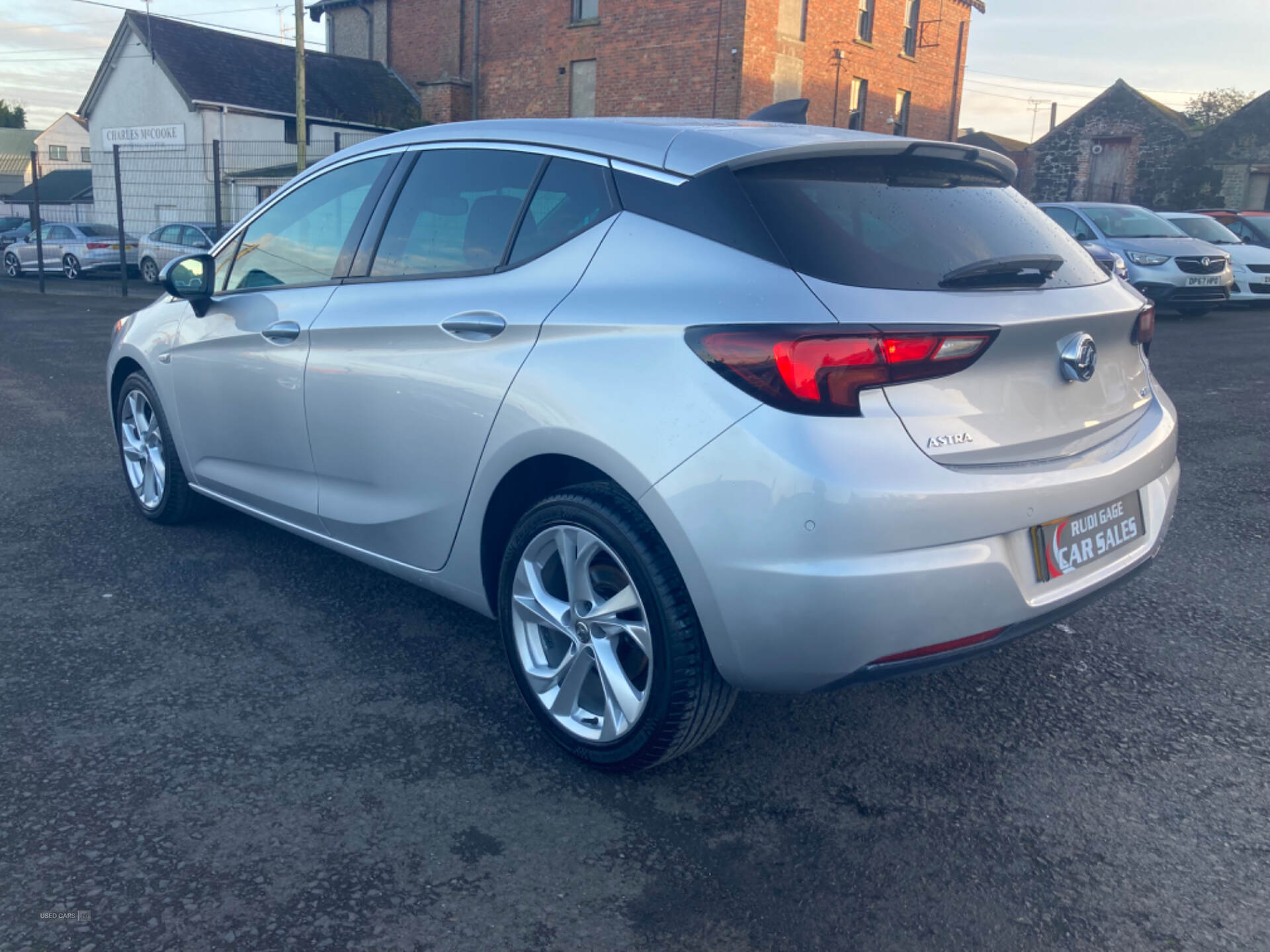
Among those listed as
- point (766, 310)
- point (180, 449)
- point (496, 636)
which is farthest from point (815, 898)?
point (180, 449)

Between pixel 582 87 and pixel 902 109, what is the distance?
11.0 m

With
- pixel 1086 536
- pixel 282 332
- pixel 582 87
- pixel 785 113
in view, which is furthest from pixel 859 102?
pixel 1086 536

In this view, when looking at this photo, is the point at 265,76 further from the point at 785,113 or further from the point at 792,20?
the point at 785,113

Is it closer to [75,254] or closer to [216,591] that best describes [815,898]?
[216,591]

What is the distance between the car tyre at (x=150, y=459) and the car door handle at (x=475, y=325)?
2.22 m

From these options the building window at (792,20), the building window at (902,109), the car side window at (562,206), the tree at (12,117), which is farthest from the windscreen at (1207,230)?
the tree at (12,117)

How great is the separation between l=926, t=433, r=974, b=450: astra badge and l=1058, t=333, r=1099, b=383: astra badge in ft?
1.40

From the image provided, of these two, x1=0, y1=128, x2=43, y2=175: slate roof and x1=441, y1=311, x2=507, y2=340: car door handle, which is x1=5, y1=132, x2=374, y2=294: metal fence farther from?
x1=0, y1=128, x2=43, y2=175: slate roof

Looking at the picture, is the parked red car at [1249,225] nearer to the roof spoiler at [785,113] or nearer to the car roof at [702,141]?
the roof spoiler at [785,113]

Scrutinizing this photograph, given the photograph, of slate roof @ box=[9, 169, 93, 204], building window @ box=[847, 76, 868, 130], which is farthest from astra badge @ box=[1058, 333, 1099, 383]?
slate roof @ box=[9, 169, 93, 204]

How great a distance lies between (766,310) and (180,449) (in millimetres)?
3212

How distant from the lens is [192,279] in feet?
14.1

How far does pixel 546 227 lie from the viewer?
118 inches

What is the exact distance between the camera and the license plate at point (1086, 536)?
8.52 ft
